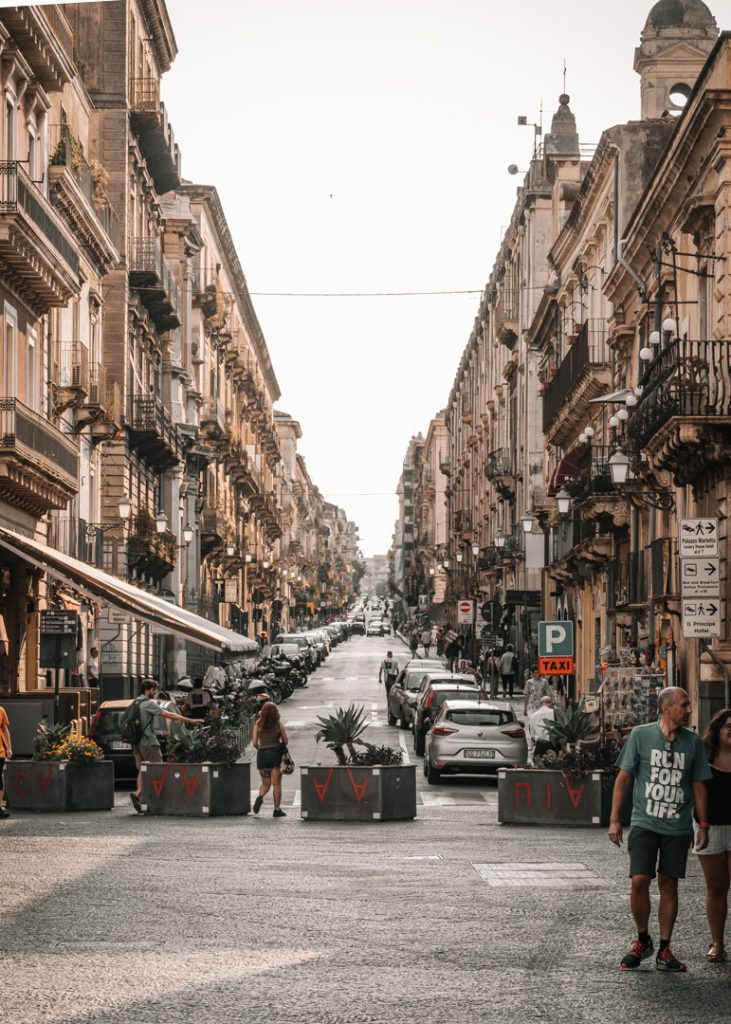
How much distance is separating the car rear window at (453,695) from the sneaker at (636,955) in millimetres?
23358

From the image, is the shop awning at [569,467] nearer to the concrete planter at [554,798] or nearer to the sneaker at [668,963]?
the concrete planter at [554,798]

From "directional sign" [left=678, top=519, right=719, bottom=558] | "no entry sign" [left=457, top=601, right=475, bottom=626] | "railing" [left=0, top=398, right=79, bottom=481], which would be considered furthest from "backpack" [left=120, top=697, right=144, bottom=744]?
"no entry sign" [left=457, top=601, right=475, bottom=626]

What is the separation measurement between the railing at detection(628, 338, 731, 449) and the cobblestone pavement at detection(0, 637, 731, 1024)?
942cm

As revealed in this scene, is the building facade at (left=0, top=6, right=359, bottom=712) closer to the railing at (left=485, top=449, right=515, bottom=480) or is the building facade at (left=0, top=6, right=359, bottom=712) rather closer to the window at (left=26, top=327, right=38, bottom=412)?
the window at (left=26, top=327, right=38, bottom=412)

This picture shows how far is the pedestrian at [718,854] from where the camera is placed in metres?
10.7

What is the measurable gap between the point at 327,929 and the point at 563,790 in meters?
8.96

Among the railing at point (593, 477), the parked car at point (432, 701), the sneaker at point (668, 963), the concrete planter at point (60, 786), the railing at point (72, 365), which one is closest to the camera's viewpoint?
the sneaker at point (668, 963)

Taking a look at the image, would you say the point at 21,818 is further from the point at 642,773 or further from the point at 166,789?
the point at 642,773

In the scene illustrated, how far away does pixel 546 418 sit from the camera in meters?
52.9

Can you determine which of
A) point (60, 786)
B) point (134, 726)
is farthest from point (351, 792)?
point (60, 786)

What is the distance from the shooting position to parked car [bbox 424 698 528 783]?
2759 centimetres

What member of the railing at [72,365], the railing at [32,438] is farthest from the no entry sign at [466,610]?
the railing at [32,438]

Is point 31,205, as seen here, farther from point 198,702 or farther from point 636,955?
point 636,955

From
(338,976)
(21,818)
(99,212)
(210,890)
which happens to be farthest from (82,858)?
(99,212)
